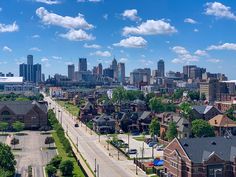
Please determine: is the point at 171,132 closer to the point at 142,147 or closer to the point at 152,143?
the point at 152,143

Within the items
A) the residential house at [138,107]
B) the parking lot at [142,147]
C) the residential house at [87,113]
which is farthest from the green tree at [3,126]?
the residential house at [138,107]

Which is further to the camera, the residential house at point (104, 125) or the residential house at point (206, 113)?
the residential house at point (206, 113)

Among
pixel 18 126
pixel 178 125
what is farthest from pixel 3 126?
pixel 178 125

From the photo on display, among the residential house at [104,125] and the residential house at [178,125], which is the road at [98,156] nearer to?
the residential house at [104,125]

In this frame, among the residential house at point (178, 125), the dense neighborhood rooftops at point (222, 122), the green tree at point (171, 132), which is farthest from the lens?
the dense neighborhood rooftops at point (222, 122)

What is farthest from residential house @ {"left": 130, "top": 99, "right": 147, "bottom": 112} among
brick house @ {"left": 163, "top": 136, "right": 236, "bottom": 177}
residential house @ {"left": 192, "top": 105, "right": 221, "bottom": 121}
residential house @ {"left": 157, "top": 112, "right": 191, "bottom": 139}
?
brick house @ {"left": 163, "top": 136, "right": 236, "bottom": 177}

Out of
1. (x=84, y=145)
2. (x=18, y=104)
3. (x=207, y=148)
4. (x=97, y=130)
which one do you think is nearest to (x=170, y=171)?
(x=207, y=148)

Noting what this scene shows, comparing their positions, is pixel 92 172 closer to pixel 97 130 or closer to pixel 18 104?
pixel 97 130
